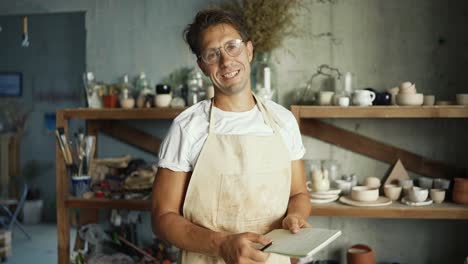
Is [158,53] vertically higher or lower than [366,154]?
higher

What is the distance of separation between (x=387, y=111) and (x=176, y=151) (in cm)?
164

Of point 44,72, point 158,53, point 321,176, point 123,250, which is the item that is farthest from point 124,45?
point 44,72

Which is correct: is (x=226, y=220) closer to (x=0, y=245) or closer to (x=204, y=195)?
(x=204, y=195)

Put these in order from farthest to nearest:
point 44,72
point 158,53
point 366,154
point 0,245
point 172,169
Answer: point 44,72
point 0,245
point 158,53
point 366,154
point 172,169

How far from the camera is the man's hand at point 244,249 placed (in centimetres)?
133

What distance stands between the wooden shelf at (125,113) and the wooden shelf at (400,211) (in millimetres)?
1136

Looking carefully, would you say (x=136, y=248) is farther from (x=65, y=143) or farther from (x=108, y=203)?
(x=65, y=143)

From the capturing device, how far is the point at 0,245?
468cm

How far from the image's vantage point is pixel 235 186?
5.22 feet

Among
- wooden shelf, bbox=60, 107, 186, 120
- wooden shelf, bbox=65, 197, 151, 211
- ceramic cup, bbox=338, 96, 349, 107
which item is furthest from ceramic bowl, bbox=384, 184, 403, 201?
wooden shelf, bbox=65, 197, 151, 211

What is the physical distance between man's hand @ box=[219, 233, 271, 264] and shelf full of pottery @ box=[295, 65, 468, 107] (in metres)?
1.69

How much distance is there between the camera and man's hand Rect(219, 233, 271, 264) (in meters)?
1.33

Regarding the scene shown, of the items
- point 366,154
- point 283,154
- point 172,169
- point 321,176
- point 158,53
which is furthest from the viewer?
point 158,53

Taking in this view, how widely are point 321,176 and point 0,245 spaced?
3.60 meters
